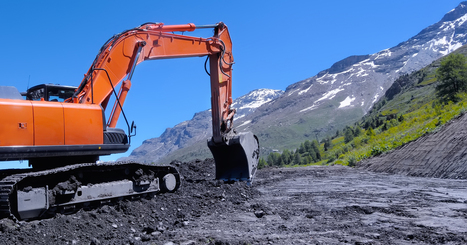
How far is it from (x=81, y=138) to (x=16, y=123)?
1.25 meters

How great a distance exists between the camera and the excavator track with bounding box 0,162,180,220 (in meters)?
7.06

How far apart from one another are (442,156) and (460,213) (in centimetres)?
1099

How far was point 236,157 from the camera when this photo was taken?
12914 mm

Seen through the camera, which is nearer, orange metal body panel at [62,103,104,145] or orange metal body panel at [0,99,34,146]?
orange metal body panel at [0,99,34,146]

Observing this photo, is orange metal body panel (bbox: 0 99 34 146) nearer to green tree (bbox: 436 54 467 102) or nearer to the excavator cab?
the excavator cab

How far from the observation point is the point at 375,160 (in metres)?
25.2

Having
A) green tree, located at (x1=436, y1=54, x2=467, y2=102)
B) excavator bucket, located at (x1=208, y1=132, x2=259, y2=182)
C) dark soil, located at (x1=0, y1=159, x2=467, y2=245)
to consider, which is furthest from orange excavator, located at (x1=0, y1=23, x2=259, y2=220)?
green tree, located at (x1=436, y1=54, x2=467, y2=102)

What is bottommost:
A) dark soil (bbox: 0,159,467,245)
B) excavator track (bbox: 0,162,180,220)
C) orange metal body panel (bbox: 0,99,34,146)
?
dark soil (bbox: 0,159,467,245)

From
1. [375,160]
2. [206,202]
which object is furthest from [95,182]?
[375,160]

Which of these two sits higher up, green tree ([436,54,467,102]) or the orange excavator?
green tree ([436,54,467,102])

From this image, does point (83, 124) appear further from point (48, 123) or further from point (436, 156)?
point (436, 156)

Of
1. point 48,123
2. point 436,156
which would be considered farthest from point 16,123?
point 436,156

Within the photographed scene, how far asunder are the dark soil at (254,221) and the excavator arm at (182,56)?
137 cm

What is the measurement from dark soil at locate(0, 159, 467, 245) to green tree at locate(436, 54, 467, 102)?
3346 centimetres
